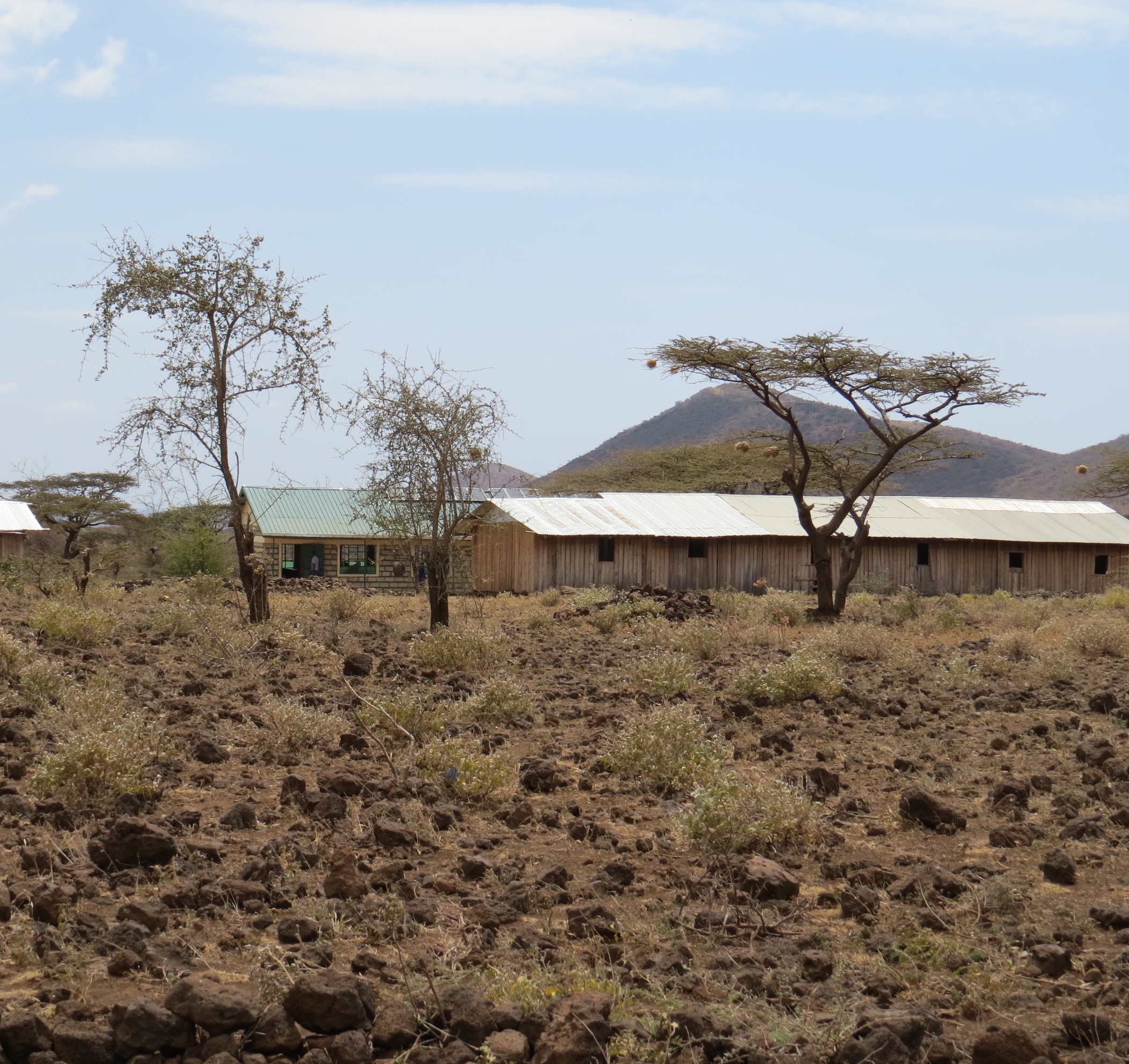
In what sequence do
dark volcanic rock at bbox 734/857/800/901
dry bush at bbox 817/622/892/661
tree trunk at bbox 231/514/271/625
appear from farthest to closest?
tree trunk at bbox 231/514/271/625 → dry bush at bbox 817/622/892/661 → dark volcanic rock at bbox 734/857/800/901

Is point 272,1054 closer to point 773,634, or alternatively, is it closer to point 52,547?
point 773,634

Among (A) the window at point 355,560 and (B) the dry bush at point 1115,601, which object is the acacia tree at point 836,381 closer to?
(B) the dry bush at point 1115,601

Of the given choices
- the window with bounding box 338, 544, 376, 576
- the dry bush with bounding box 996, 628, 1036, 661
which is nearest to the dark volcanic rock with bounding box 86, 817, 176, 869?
the dry bush with bounding box 996, 628, 1036, 661

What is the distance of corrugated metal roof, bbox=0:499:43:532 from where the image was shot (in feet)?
110

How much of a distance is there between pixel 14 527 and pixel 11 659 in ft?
86.0

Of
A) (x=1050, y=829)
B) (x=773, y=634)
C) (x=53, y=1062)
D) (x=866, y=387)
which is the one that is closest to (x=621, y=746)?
(x=1050, y=829)

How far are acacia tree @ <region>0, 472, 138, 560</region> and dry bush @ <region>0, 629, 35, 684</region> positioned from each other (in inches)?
1350

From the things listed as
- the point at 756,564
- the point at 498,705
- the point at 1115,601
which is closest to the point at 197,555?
the point at 756,564

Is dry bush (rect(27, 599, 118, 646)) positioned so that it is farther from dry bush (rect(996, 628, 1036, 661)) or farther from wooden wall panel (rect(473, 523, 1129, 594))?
wooden wall panel (rect(473, 523, 1129, 594))

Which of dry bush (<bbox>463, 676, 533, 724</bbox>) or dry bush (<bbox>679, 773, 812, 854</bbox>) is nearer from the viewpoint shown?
dry bush (<bbox>679, 773, 812, 854</bbox>)

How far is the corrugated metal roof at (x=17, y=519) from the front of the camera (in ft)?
110

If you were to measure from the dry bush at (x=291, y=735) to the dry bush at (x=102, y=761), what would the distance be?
60 centimetres

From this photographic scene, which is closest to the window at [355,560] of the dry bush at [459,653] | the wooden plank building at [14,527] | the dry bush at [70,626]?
the wooden plank building at [14,527]

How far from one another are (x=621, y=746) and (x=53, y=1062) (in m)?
4.43
